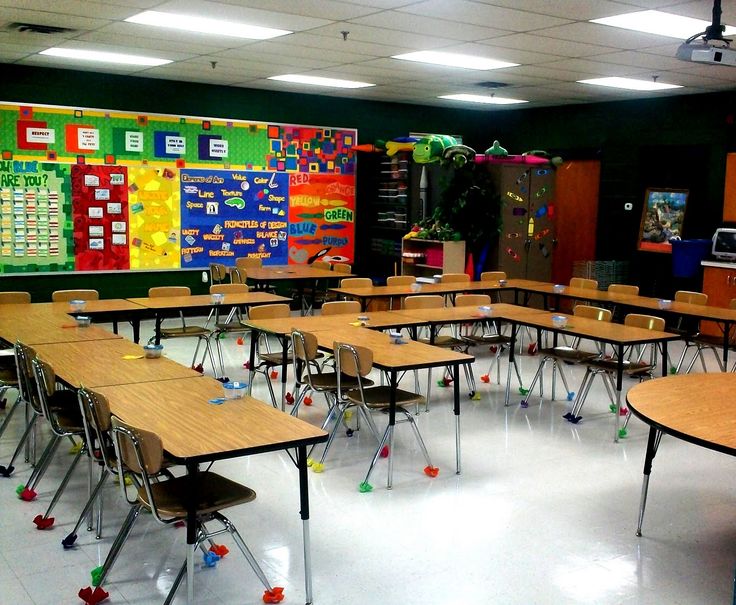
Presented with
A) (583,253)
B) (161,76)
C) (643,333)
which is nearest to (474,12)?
(643,333)

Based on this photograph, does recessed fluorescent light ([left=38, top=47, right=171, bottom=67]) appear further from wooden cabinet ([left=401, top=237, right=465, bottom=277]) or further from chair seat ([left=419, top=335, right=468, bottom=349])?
chair seat ([left=419, top=335, right=468, bottom=349])

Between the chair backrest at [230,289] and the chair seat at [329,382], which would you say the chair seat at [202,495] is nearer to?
the chair seat at [329,382]

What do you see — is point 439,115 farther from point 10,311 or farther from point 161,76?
point 10,311

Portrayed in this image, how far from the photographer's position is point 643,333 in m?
6.18

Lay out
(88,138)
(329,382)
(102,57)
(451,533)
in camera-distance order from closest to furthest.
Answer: (451,533) < (329,382) < (102,57) < (88,138)

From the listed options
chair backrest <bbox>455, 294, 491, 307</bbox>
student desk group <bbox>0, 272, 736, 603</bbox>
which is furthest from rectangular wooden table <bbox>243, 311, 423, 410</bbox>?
chair backrest <bbox>455, 294, 491, 307</bbox>

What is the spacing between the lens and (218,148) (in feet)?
36.0

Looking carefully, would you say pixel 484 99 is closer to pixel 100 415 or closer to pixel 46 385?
pixel 46 385

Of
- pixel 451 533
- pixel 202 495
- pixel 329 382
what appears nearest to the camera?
pixel 202 495

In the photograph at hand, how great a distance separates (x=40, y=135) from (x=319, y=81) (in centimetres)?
346

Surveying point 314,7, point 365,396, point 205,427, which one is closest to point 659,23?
point 314,7

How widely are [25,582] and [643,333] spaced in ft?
15.0

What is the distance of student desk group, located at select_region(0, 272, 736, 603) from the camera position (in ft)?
11.1

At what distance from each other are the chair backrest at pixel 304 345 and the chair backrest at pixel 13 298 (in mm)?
2908
